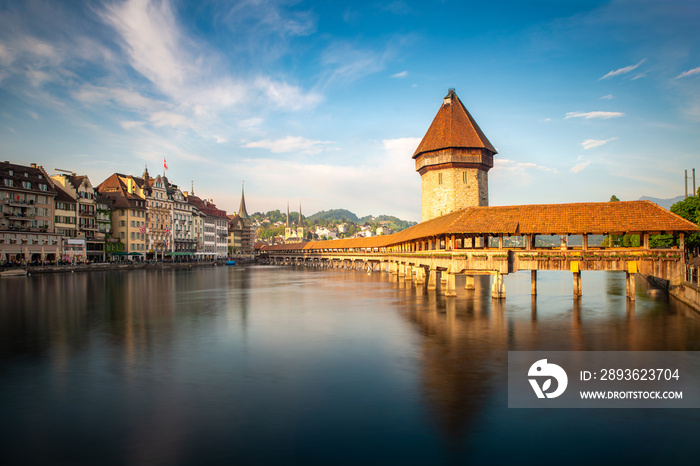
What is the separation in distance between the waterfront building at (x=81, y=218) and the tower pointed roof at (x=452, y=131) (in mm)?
53478

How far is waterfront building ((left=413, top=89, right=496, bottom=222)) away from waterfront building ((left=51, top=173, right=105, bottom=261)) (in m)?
54.2

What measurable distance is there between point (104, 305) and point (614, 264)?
3036cm

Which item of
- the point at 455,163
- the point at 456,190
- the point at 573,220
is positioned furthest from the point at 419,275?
the point at 573,220

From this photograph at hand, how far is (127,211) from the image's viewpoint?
85625 millimetres

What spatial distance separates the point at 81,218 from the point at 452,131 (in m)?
59.2

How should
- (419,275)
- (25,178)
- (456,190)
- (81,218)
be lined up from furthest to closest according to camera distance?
(81,218), (25,178), (456,190), (419,275)

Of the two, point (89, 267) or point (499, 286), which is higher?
point (499, 286)

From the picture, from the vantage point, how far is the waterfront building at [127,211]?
85.2 meters

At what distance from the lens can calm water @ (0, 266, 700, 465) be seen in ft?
28.7

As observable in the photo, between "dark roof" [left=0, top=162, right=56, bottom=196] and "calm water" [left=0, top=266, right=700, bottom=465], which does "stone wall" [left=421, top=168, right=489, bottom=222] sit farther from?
"dark roof" [left=0, top=162, right=56, bottom=196]

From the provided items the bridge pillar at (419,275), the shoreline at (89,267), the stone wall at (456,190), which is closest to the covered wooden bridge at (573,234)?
the bridge pillar at (419,275)

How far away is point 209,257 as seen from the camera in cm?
11975

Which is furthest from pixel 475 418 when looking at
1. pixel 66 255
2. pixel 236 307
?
pixel 66 255

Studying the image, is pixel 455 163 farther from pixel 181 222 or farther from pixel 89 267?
pixel 181 222
